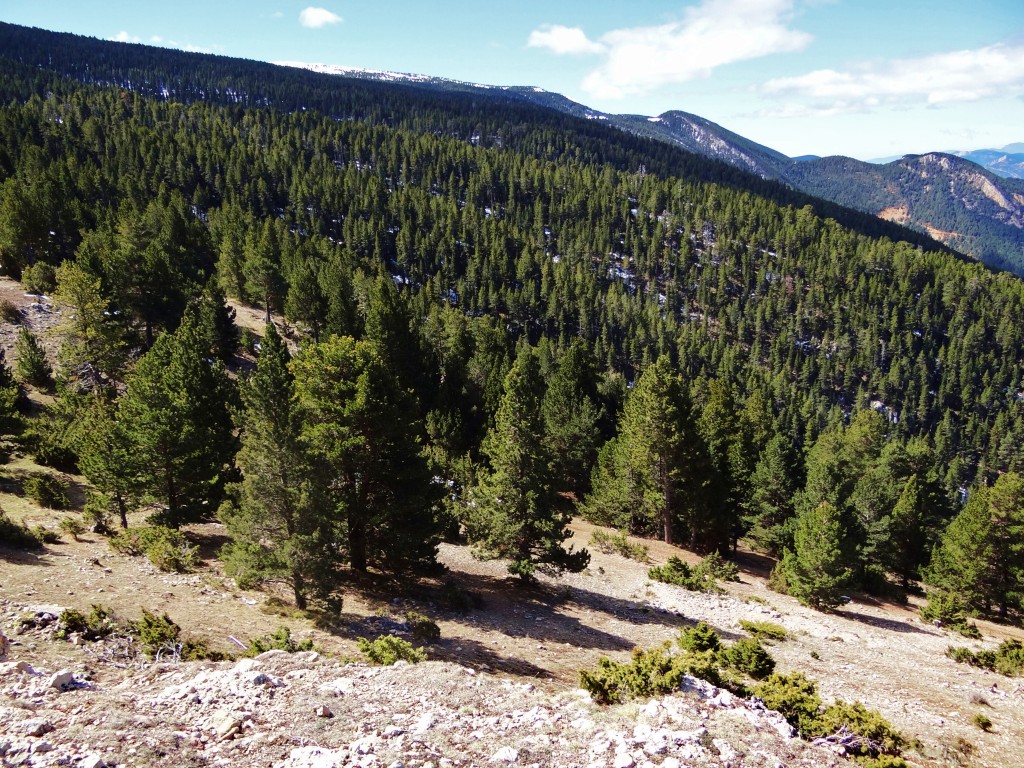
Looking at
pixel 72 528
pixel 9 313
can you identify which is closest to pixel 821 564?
pixel 72 528

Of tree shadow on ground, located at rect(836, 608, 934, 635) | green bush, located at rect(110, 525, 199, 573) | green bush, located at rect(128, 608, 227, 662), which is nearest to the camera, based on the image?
green bush, located at rect(128, 608, 227, 662)

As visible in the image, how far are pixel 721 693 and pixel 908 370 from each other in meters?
176

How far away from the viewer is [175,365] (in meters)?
27.3

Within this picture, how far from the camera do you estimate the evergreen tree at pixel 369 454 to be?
21.5 m

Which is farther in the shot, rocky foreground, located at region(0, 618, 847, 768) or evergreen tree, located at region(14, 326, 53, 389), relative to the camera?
evergreen tree, located at region(14, 326, 53, 389)

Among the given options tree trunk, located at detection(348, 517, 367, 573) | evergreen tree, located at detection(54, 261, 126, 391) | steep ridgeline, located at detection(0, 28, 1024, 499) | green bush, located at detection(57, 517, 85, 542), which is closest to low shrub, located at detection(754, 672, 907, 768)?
tree trunk, located at detection(348, 517, 367, 573)

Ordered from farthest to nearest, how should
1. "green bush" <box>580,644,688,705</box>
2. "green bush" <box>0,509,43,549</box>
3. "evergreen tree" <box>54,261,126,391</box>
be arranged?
"evergreen tree" <box>54,261,126,391</box> < "green bush" <box>0,509,43,549</box> < "green bush" <box>580,644,688,705</box>

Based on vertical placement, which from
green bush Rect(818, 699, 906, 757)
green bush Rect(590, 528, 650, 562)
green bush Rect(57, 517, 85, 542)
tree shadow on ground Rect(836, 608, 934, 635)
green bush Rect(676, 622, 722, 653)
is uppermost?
green bush Rect(818, 699, 906, 757)

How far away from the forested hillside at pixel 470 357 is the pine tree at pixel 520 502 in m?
0.12

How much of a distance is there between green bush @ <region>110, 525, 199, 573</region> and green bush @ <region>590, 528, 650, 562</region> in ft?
79.0

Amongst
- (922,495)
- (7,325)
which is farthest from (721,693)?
(7,325)

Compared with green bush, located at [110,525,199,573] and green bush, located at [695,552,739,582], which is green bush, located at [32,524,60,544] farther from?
green bush, located at [695,552,739,582]

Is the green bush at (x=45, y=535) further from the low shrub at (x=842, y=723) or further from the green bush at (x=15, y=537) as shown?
the low shrub at (x=842, y=723)

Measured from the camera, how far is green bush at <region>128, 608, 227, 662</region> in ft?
43.8
